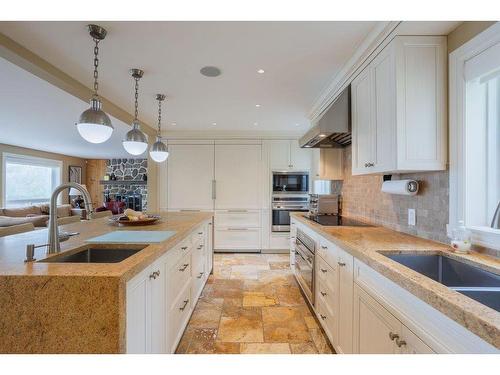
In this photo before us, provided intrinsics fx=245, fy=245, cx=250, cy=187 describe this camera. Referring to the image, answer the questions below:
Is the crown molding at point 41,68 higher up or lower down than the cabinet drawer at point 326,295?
higher up

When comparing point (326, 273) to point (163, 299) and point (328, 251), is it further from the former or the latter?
point (163, 299)

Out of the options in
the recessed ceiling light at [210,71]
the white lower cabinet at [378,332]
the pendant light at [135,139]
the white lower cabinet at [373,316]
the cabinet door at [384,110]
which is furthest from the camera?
the pendant light at [135,139]

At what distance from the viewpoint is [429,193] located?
1.65 meters

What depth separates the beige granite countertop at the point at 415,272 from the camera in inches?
27.0

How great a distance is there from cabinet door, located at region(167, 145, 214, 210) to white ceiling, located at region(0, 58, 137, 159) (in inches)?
42.5

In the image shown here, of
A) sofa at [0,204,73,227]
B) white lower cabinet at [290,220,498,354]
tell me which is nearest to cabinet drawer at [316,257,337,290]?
white lower cabinet at [290,220,498,354]

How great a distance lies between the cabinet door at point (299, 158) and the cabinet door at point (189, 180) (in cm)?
162

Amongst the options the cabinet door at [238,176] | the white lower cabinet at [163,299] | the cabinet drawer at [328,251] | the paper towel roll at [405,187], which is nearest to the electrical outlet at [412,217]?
the paper towel roll at [405,187]

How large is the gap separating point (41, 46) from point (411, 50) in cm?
274

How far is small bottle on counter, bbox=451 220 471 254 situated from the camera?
128 centimetres

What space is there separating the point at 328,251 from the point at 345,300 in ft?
1.31

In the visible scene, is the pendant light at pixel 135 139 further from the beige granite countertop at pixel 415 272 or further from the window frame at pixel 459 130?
the window frame at pixel 459 130

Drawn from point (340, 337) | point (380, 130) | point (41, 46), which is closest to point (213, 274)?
point (340, 337)

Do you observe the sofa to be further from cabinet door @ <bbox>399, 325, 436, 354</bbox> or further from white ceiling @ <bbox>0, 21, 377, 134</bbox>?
cabinet door @ <bbox>399, 325, 436, 354</bbox>
